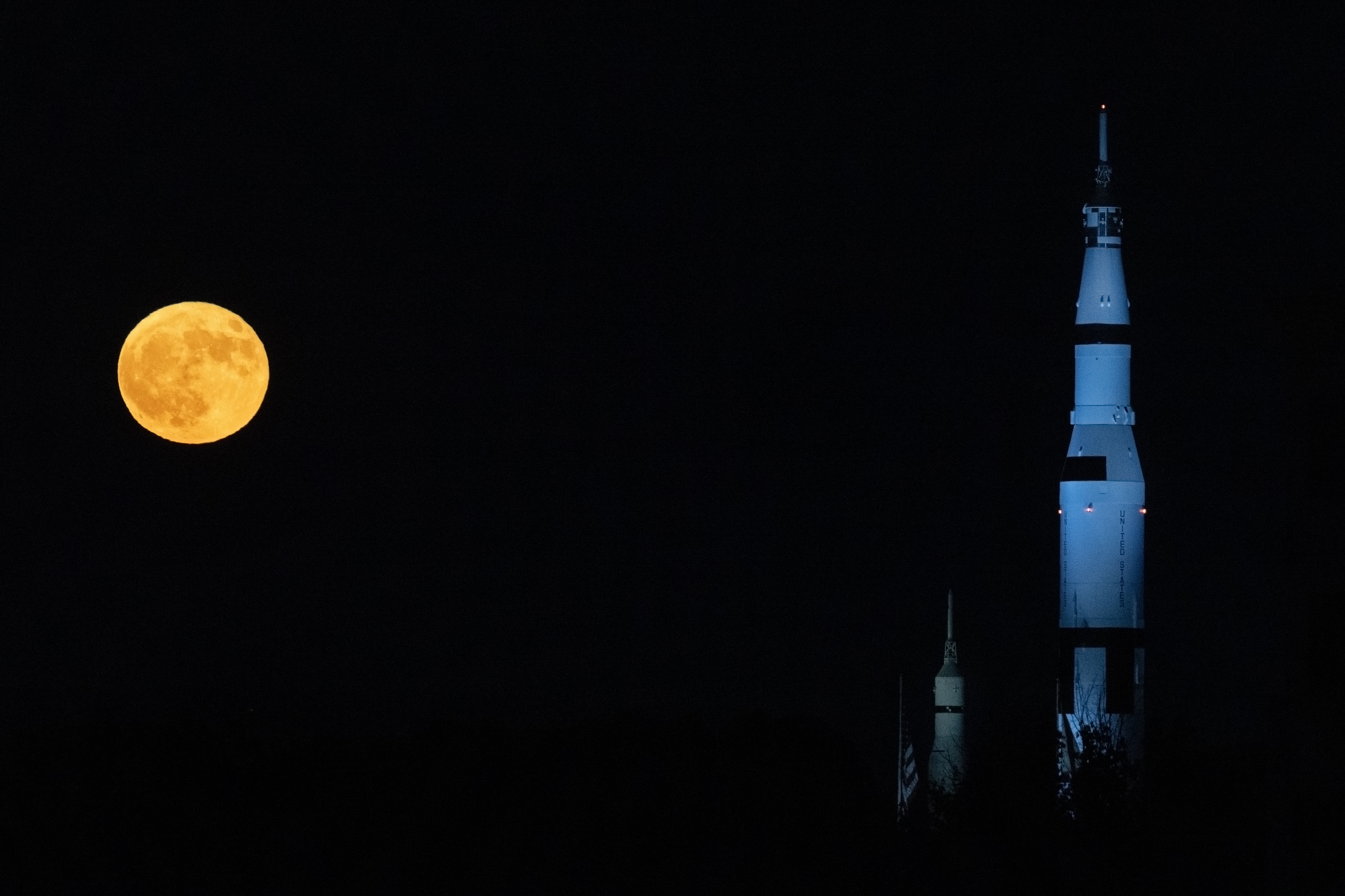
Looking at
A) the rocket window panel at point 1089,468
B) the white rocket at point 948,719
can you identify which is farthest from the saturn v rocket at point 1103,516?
the white rocket at point 948,719

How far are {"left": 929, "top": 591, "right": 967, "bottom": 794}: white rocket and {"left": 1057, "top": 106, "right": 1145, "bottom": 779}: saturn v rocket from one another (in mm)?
7179

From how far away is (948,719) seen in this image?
106 meters

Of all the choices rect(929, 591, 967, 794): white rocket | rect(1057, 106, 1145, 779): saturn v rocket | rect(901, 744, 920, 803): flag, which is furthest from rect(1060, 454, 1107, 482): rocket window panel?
rect(901, 744, 920, 803): flag

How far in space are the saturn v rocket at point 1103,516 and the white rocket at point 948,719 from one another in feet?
23.6

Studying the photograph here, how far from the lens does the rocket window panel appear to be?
295 ft

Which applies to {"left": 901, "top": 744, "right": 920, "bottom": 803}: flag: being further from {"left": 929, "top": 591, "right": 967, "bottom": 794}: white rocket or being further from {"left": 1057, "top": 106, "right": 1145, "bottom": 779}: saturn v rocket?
{"left": 1057, "top": 106, "right": 1145, "bottom": 779}: saturn v rocket

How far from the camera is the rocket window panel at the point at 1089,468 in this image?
9000 cm

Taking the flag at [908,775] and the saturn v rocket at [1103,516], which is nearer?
the saturn v rocket at [1103,516]

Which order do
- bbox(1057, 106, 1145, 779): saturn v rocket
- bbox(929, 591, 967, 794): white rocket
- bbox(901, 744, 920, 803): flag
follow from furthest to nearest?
bbox(901, 744, 920, 803): flag
bbox(929, 591, 967, 794): white rocket
bbox(1057, 106, 1145, 779): saturn v rocket

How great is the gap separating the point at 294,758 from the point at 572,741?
56.9 feet

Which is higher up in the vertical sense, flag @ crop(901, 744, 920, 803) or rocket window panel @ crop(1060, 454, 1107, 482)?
rocket window panel @ crop(1060, 454, 1107, 482)

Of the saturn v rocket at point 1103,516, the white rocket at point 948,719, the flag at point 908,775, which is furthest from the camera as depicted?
the flag at point 908,775

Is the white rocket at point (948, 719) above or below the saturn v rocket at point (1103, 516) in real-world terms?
below

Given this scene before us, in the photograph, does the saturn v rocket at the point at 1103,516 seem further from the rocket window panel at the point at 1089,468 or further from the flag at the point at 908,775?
the flag at the point at 908,775
